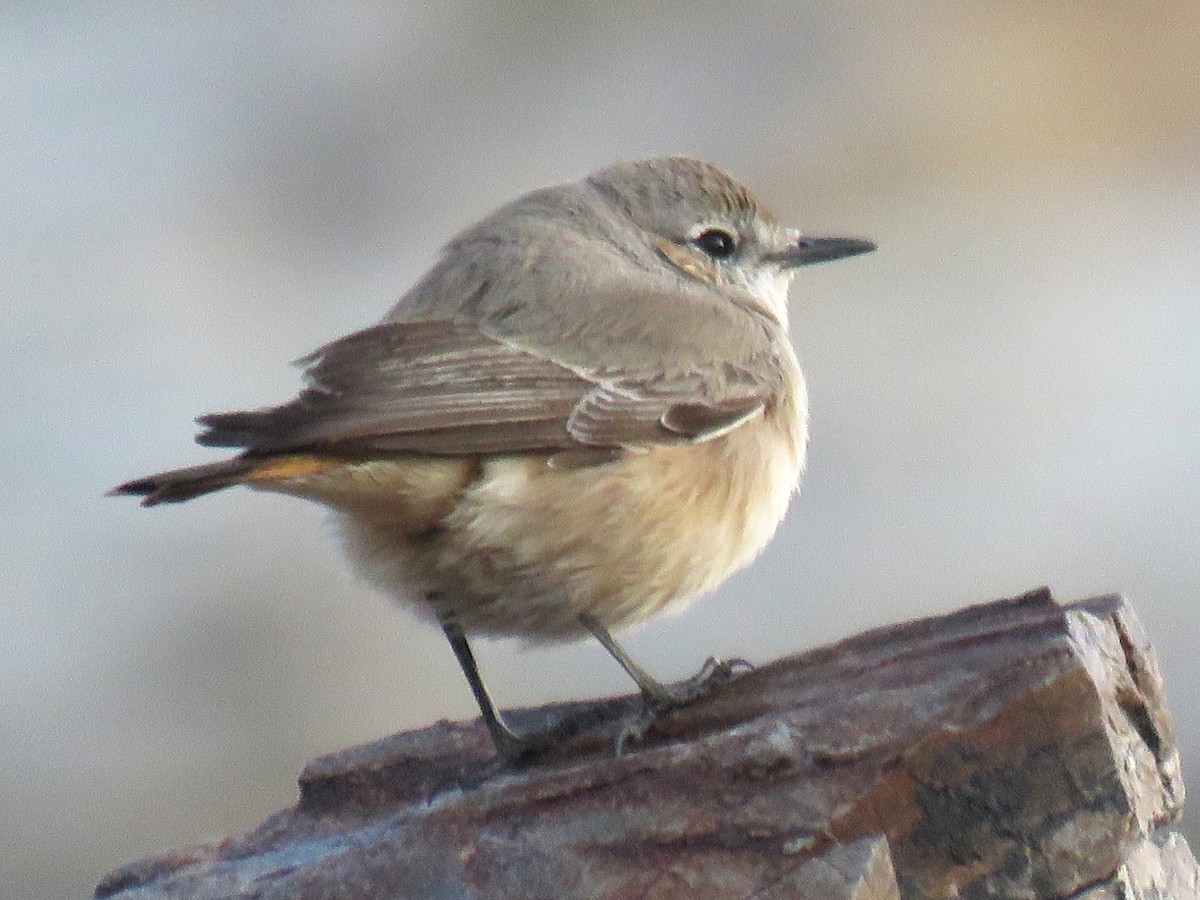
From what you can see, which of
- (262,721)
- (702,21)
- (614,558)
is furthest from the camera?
(702,21)

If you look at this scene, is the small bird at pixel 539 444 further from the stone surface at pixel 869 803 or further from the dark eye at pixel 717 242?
the stone surface at pixel 869 803

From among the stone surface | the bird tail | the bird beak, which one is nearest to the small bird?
the bird tail

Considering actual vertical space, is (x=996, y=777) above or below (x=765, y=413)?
below

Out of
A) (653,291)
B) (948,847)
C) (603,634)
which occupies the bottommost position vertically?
(948,847)

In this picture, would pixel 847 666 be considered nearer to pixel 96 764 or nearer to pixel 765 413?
pixel 765 413

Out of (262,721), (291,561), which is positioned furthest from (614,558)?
(291,561)

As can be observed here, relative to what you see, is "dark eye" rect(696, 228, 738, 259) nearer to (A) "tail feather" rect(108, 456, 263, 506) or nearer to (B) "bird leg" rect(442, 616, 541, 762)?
(B) "bird leg" rect(442, 616, 541, 762)
